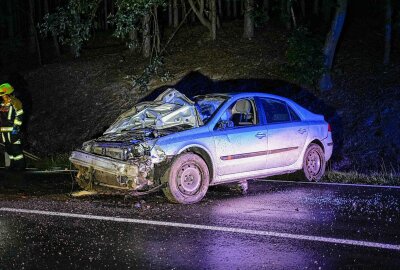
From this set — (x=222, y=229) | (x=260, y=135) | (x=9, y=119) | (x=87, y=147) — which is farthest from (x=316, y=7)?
(x=222, y=229)

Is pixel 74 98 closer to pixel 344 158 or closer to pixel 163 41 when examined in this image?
pixel 163 41

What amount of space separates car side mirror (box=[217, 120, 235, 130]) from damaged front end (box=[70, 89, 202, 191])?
0.31 meters

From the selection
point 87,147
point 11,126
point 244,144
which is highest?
point 11,126

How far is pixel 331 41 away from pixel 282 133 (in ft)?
26.7

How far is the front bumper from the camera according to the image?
753 centimetres

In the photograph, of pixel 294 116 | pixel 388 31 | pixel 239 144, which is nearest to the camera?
pixel 239 144

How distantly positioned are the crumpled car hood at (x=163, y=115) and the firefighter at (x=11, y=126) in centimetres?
377

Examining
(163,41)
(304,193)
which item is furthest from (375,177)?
(163,41)

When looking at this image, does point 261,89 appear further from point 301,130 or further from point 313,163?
point 301,130

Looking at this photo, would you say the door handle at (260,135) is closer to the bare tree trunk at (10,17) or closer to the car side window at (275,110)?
the car side window at (275,110)

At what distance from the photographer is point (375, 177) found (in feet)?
32.4

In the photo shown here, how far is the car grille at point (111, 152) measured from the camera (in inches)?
305

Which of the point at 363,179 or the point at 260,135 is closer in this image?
the point at 260,135

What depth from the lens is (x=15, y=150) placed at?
1184 centimetres
